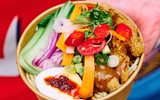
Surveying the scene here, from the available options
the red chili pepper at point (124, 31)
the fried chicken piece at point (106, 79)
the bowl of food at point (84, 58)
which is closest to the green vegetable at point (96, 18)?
the bowl of food at point (84, 58)

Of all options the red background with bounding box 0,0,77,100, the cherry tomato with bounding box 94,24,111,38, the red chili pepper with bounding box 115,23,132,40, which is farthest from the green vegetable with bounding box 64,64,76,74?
the red background with bounding box 0,0,77,100

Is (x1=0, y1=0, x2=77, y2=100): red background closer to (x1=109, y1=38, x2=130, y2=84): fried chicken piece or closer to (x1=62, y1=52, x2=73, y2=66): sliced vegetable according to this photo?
(x1=62, y1=52, x2=73, y2=66): sliced vegetable

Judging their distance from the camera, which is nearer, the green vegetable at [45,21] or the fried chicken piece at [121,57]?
the fried chicken piece at [121,57]

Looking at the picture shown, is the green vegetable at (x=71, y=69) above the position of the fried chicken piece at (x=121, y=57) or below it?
below

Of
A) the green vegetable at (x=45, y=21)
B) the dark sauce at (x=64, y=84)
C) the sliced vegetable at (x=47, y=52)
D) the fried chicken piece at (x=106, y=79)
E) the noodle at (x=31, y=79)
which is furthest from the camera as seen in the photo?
the green vegetable at (x=45, y=21)

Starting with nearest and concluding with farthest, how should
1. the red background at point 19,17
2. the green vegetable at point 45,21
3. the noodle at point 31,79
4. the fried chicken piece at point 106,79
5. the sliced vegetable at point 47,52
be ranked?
the fried chicken piece at point 106,79, the noodle at point 31,79, the sliced vegetable at point 47,52, the green vegetable at point 45,21, the red background at point 19,17

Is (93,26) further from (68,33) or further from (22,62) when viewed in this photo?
(22,62)

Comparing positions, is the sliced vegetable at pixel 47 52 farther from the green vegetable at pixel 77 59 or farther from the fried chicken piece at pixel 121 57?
the fried chicken piece at pixel 121 57

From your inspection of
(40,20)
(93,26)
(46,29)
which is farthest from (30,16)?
(93,26)
